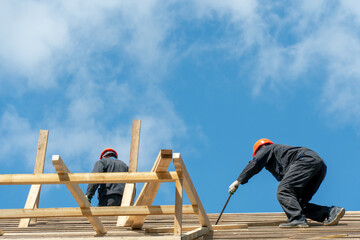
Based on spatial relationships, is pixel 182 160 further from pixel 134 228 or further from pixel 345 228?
pixel 345 228

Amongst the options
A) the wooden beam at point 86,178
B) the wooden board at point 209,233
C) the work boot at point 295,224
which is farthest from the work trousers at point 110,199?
the wooden beam at point 86,178

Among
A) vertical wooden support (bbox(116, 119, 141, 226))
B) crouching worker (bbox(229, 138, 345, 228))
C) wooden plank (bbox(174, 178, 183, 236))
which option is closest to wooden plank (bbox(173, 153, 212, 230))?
wooden plank (bbox(174, 178, 183, 236))

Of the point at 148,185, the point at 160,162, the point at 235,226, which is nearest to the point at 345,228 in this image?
the point at 235,226

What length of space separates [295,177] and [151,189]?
227 cm

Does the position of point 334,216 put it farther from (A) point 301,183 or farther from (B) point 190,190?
(B) point 190,190

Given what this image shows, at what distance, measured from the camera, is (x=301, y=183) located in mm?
6141

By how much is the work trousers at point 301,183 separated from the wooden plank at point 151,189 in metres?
1.85

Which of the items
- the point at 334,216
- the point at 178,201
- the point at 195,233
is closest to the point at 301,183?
the point at 334,216

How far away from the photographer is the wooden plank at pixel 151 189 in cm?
383

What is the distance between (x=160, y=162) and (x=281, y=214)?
379 centimetres

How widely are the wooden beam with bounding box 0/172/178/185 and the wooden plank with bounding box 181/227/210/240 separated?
0.49m

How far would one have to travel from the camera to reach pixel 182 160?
157 inches

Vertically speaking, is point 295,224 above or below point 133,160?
below

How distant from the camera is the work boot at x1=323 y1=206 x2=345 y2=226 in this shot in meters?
5.98
